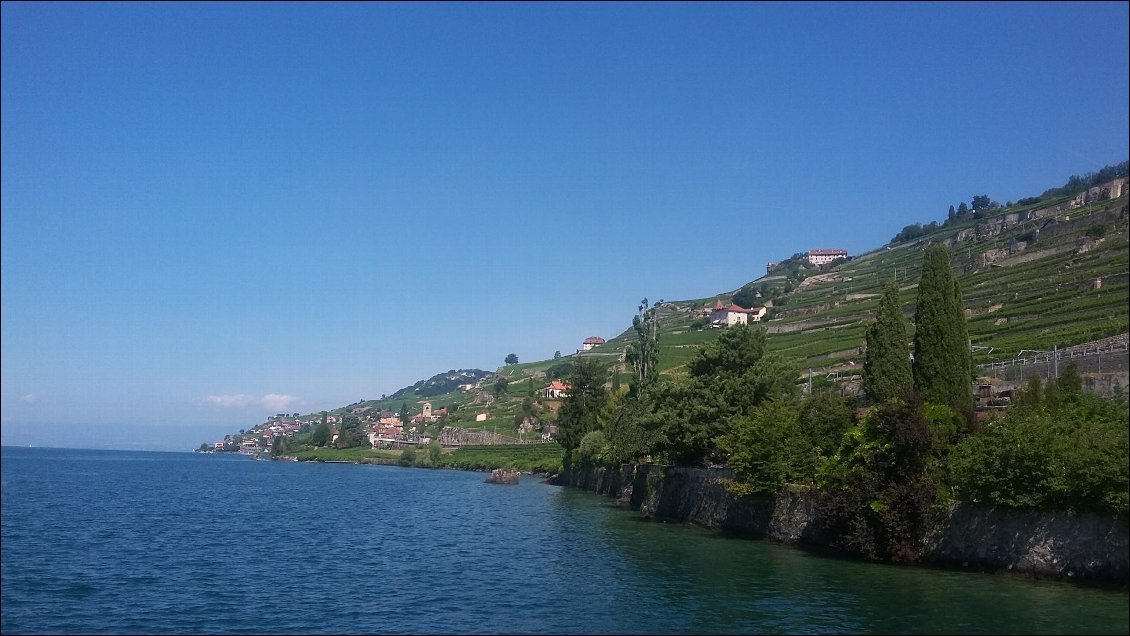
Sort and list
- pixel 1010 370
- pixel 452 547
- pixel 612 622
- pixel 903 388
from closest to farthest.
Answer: pixel 612 622 → pixel 452 547 → pixel 903 388 → pixel 1010 370


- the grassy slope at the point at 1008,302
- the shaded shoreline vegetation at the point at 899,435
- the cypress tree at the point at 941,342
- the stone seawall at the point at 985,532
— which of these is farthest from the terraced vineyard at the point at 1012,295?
the stone seawall at the point at 985,532

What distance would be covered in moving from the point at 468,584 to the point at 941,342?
24297 mm

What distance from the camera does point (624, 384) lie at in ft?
422

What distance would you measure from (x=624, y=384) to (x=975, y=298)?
52188 mm

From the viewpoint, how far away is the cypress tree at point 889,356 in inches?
1684

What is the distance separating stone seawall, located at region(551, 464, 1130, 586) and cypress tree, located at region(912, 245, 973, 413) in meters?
7.38

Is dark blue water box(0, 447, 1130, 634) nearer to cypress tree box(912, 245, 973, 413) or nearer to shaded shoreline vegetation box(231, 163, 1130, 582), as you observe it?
shaded shoreline vegetation box(231, 163, 1130, 582)

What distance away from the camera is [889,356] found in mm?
43156

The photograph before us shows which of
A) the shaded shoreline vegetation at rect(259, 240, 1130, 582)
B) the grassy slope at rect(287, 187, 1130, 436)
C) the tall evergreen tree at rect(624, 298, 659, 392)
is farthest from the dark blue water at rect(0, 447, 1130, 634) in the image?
the tall evergreen tree at rect(624, 298, 659, 392)

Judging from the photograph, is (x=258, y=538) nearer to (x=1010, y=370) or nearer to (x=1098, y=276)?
(x=1010, y=370)

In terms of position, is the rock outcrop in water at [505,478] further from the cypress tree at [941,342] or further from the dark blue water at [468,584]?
the cypress tree at [941,342]

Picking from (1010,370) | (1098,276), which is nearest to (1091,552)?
(1010,370)

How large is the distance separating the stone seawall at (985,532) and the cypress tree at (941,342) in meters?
7.38

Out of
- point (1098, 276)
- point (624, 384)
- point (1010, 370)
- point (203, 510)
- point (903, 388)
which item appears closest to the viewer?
point (903, 388)
